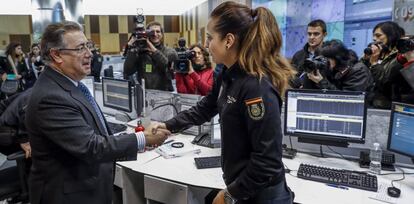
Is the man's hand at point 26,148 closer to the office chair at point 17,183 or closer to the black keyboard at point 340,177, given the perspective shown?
the office chair at point 17,183

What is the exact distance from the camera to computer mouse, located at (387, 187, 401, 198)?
4.73 feet

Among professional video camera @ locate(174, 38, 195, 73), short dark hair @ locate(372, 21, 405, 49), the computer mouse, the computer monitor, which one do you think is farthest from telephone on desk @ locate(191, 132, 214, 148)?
short dark hair @ locate(372, 21, 405, 49)

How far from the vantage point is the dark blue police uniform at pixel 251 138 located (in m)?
1.02

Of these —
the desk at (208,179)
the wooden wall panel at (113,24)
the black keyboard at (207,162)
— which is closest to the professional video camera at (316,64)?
the desk at (208,179)

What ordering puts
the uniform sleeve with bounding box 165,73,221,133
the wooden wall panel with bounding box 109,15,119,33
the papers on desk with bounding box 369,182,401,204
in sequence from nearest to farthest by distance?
1. the papers on desk with bounding box 369,182,401,204
2. the uniform sleeve with bounding box 165,73,221,133
3. the wooden wall panel with bounding box 109,15,119,33

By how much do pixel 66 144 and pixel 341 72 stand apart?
6.35 feet

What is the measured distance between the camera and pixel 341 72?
7.84 feet

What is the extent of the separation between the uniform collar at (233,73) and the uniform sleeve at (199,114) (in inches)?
13.0

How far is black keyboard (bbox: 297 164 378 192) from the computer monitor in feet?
0.61

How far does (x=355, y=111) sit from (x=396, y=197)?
47 centimetres

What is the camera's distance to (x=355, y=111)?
173 cm

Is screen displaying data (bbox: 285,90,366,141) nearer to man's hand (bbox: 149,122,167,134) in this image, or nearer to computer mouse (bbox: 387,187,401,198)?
computer mouse (bbox: 387,187,401,198)

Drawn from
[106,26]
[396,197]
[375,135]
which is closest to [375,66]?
[375,135]

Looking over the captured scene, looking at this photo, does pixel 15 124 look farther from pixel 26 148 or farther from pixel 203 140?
pixel 203 140
